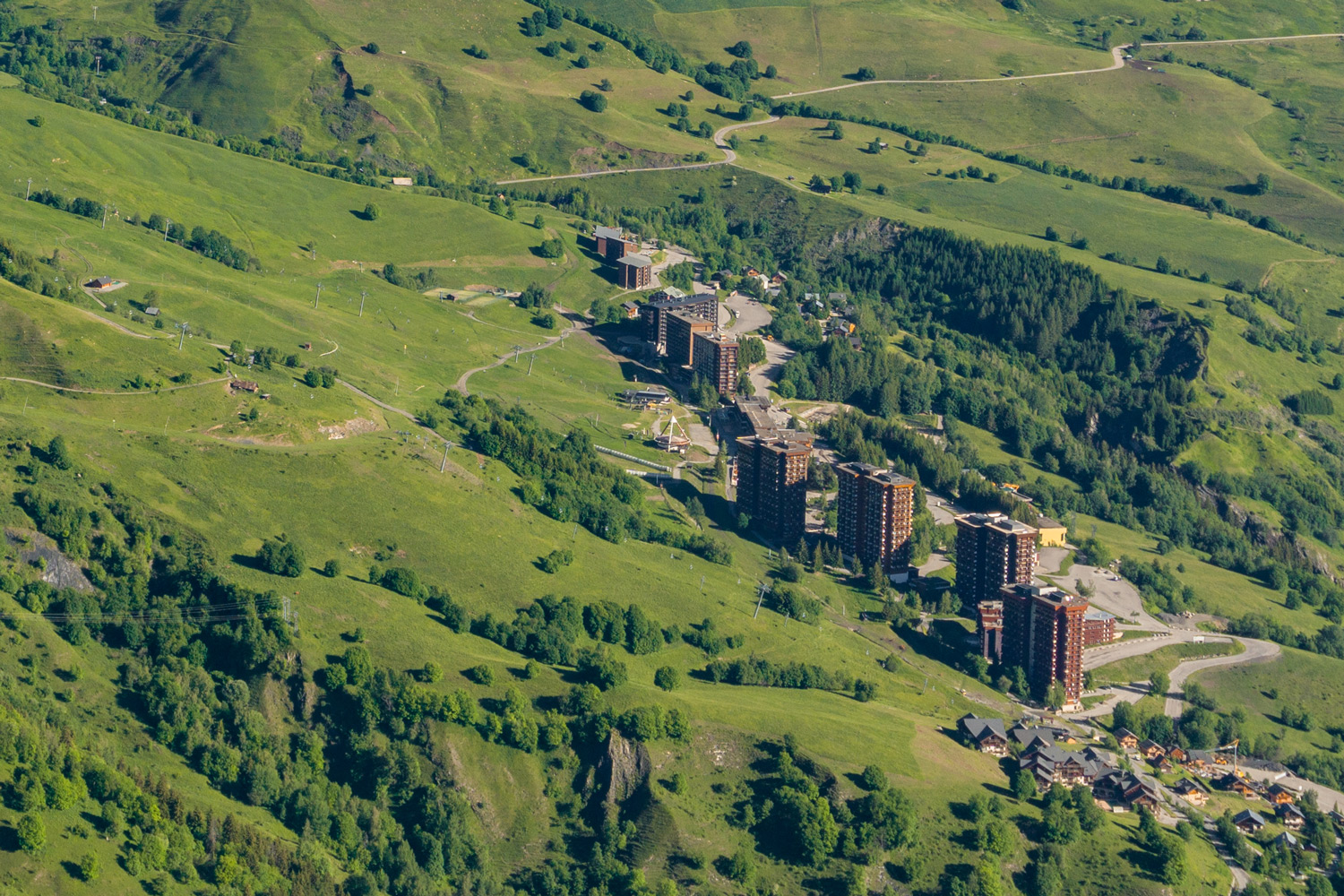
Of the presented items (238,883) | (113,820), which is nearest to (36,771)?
(113,820)

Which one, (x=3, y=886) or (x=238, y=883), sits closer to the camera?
(x=3, y=886)

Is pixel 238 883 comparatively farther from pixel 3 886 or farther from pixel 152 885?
pixel 3 886

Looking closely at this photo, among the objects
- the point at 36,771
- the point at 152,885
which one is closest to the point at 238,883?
the point at 152,885

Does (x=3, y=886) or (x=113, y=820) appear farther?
(x=113, y=820)

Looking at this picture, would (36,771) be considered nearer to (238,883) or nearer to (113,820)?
(113,820)
